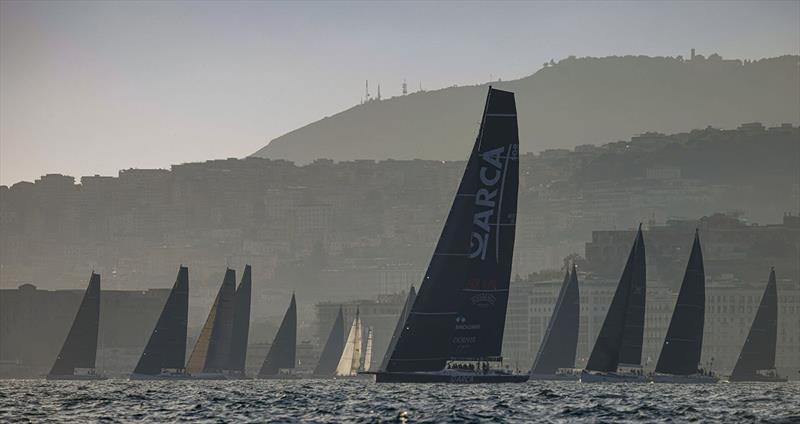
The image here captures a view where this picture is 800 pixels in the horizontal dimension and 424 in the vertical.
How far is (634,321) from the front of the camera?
4496 inches

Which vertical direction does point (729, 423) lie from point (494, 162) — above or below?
below

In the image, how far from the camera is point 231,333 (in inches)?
5753

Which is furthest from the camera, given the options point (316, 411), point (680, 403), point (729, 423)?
point (680, 403)

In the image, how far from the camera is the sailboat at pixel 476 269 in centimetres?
8269

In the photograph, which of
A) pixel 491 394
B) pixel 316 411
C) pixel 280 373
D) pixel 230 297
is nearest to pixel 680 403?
pixel 491 394

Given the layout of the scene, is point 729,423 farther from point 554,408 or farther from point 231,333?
A: point 231,333

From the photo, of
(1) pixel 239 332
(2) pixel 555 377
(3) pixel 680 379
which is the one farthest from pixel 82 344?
(3) pixel 680 379

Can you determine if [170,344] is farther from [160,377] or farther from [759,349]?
[759,349]

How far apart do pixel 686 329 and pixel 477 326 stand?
34.7 meters

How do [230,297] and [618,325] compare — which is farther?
[230,297]

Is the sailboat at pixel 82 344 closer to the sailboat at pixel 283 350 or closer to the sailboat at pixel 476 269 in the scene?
the sailboat at pixel 283 350

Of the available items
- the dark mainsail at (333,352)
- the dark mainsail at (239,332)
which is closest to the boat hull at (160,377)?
the dark mainsail at (239,332)

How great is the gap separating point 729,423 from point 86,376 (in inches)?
3446

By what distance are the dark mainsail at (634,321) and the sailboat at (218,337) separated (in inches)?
1439
